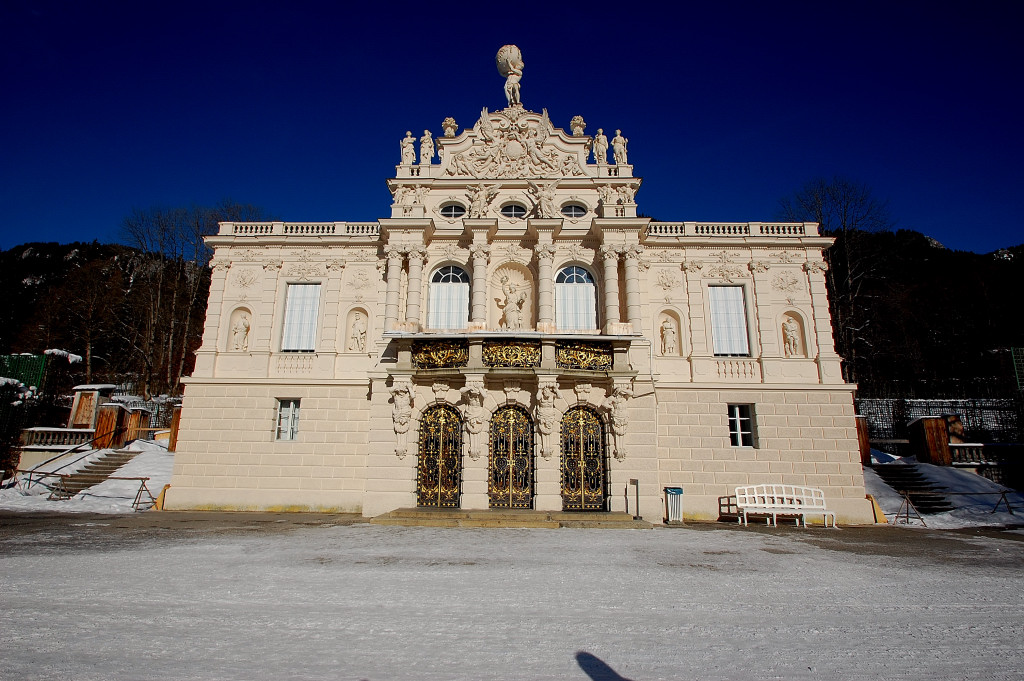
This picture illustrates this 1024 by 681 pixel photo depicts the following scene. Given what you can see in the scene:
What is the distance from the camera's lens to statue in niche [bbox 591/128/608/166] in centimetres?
2245

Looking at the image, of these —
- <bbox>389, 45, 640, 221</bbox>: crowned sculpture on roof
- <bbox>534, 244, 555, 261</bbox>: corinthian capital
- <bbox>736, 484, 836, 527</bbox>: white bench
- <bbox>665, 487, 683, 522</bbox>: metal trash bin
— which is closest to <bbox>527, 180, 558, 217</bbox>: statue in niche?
<bbox>389, 45, 640, 221</bbox>: crowned sculpture on roof

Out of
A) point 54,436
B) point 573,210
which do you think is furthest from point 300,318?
point 54,436

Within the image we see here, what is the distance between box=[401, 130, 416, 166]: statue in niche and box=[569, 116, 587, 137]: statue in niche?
23.1ft

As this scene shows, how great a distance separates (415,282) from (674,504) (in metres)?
12.2

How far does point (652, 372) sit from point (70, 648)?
1732 centimetres

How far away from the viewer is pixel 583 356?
59.1 feet

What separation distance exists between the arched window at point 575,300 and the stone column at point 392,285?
6.23 meters

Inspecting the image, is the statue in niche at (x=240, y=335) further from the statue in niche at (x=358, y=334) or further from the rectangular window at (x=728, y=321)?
the rectangular window at (x=728, y=321)

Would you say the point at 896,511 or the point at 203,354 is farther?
the point at 203,354

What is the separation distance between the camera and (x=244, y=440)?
1961 centimetres

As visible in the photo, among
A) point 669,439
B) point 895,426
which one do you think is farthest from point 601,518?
point 895,426

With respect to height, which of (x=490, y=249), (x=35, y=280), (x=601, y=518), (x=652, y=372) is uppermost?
(x=35, y=280)

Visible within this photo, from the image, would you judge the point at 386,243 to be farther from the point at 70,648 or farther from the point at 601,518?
the point at 70,648

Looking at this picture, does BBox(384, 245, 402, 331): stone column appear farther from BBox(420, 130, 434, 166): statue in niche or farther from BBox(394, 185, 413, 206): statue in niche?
BBox(420, 130, 434, 166): statue in niche
